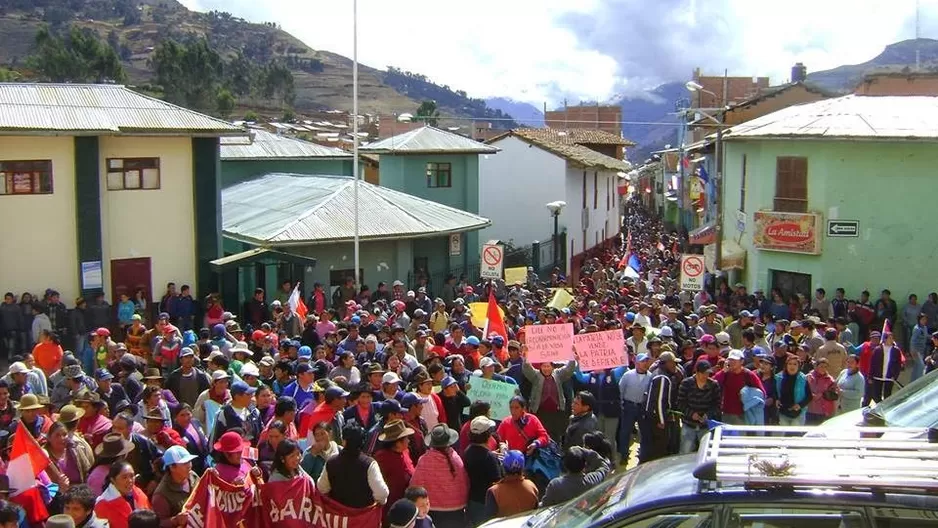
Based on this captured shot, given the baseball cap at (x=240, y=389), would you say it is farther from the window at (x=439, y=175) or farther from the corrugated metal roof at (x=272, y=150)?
the window at (x=439, y=175)

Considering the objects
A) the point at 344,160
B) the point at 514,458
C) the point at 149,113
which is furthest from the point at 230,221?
the point at 514,458

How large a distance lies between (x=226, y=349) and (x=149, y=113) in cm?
1134

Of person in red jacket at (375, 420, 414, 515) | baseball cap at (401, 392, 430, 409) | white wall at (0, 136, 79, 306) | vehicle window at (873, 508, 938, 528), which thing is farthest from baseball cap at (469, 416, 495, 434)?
white wall at (0, 136, 79, 306)

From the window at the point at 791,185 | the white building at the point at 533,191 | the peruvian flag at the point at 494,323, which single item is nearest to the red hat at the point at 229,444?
the peruvian flag at the point at 494,323

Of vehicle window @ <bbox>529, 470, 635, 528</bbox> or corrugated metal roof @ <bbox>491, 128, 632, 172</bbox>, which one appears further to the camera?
corrugated metal roof @ <bbox>491, 128, 632, 172</bbox>

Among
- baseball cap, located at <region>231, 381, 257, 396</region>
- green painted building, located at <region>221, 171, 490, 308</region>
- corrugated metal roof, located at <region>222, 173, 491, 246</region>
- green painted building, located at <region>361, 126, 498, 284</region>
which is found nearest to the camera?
baseball cap, located at <region>231, 381, 257, 396</region>

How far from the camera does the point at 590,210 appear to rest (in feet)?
151

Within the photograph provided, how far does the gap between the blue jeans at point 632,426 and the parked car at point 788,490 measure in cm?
597

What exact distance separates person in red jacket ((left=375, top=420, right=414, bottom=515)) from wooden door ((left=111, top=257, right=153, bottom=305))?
15.8 m

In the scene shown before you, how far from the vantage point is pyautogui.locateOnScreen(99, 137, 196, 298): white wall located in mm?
22859

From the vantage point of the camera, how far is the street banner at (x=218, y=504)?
24.1 ft

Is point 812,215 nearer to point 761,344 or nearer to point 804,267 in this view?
point 804,267

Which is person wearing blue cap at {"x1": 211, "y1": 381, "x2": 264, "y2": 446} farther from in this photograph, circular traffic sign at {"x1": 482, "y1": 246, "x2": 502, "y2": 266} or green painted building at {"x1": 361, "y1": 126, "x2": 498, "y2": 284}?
green painted building at {"x1": 361, "y1": 126, "x2": 498, "y2": 284}

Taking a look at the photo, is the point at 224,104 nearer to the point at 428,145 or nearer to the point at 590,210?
the point at 590,210
